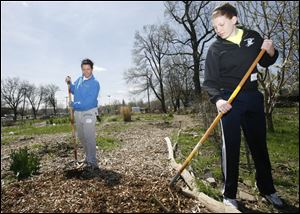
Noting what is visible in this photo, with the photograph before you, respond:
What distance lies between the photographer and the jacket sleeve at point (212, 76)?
3100 mm

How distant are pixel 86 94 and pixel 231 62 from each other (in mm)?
2931

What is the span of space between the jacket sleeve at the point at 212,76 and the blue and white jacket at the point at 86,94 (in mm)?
2601

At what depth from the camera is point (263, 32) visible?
6.17 metres

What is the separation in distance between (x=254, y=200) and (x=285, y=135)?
5.76m

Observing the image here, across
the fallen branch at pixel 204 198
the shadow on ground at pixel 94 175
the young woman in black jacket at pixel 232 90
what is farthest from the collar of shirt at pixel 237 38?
the shadow on ground at pixel 94 175

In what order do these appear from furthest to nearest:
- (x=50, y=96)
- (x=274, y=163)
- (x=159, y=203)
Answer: (x=50, y=96), (x=274, y=163), (x=159, y=203)

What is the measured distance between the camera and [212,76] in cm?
312

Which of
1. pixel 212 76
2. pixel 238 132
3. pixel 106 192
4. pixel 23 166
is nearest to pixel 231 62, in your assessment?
pixel 212 76

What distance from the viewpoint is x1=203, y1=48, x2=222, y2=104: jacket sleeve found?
3.10 meters

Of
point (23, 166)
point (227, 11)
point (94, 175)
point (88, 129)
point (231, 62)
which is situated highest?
point (227, 11)

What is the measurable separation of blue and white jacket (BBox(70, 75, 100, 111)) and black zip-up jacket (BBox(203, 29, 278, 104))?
2.63 metres

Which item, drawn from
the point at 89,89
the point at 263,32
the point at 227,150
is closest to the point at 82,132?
the point at 89,89

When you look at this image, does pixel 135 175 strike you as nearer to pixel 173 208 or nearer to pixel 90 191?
pixel 90 191

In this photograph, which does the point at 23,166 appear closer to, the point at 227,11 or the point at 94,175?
the point at 94,175
